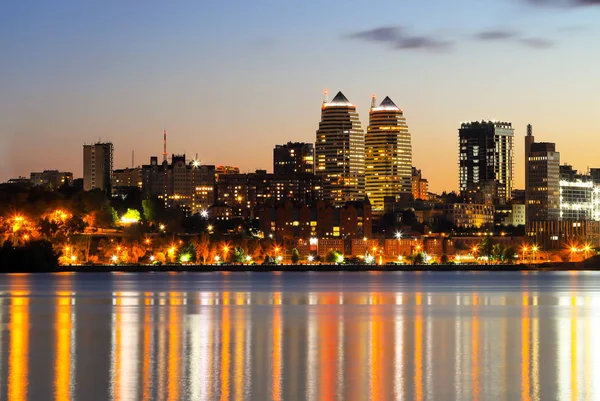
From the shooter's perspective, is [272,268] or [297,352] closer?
[297,352]

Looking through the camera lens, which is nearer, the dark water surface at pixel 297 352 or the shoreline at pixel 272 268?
the dark water surface at pixel 297 352

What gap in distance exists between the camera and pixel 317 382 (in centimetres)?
2939

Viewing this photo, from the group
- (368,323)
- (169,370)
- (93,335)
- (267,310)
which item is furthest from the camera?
(267,310)

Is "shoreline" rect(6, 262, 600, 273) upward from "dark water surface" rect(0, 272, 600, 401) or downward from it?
downward

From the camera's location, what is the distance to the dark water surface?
92.0 feet

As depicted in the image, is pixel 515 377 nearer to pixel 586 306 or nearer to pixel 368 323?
pixel 368 323

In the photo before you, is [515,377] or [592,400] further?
[515,377]

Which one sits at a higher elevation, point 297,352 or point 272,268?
point 297,352

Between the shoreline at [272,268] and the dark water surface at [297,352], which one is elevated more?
the dark water surface at [297,352]

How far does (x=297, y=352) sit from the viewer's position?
37.4 metres

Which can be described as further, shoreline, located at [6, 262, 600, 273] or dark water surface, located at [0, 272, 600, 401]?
shoreline, located at [6, 262, 600, 273]

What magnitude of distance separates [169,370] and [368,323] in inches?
840

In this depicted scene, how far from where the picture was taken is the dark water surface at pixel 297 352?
2805 cm

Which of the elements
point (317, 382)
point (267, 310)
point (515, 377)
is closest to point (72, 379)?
point (317, 382)
